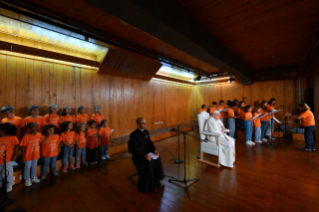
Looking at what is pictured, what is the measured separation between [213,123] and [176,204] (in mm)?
2211

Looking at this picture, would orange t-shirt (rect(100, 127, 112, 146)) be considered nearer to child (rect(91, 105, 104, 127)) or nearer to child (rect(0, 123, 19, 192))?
child (rect(91, 105, 104, 127))

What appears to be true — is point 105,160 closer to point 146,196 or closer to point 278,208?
point 146,196

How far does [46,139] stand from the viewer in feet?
9.60

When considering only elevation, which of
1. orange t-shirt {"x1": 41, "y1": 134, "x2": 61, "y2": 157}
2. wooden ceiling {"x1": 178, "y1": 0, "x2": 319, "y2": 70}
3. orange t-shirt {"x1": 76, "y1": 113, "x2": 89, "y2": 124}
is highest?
wooden ceiling {"x1": 178, "y1": 0, "x2": 319, "y2": 70}

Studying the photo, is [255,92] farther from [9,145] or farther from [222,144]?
[9,145]

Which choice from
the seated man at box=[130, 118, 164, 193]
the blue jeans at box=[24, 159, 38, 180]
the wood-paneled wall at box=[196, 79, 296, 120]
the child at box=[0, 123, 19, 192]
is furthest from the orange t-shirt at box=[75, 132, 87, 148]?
the wood-paneled wall at box=[196, 79, 296, 120]

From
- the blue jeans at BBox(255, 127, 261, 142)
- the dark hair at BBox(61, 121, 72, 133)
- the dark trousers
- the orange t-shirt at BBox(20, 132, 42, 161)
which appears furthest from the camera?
the blue jeans at BBox(255, 127, 261, 142)

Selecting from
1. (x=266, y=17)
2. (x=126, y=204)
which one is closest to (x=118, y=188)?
(x=126, y=204)

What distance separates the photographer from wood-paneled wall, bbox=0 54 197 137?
3.16 m

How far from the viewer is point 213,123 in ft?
12.1

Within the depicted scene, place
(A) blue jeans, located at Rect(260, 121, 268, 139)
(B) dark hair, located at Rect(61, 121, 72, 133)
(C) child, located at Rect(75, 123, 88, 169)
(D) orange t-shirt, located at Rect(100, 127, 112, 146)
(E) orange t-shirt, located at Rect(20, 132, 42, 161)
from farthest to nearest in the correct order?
(A) blue jeans, located at Rect(260, 121, 268, 139), (D) orange t-shirt, located at Rect(100, 127, 112, 146), (C) child, located at Rect(75, 123, 88, 169), (B) dark hair, located at Rect(61, 121, 72, 133), (E) orange t-shirt, located at Rect(20, 132, 42, 161)

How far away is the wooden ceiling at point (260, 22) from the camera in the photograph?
2.18 meters

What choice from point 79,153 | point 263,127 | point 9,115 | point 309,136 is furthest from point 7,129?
point 263,127

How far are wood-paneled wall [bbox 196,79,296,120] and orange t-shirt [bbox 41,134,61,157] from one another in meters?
7.51
